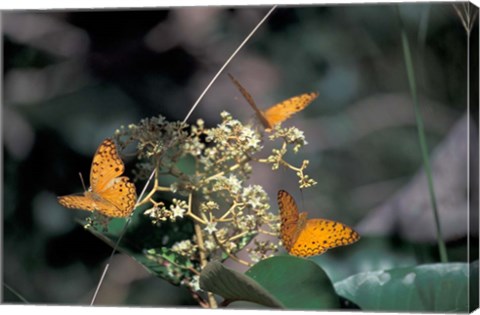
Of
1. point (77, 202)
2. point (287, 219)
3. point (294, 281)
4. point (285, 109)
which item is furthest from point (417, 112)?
point (77, 202)

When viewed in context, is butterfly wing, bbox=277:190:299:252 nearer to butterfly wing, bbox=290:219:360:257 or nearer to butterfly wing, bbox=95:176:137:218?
butterfly wing, bbox=290:219:360:257

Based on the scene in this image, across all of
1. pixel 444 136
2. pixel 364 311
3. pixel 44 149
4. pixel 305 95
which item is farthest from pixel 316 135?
pixel 44 149

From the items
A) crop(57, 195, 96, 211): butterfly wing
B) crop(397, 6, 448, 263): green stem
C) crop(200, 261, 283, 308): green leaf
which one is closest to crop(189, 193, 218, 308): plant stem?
crop(200, 261, 283, 308): green leaf

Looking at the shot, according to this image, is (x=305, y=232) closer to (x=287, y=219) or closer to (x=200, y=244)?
(x=287, y=219)

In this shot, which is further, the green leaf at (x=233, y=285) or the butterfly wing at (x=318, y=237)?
the butterfly wing at (x=318, y=237)

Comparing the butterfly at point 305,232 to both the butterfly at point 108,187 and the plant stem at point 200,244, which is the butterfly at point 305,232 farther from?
the butterfly at point 108,187

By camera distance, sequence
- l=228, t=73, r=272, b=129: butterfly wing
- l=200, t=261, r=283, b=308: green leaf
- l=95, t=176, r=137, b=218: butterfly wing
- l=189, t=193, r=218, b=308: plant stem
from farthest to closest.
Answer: l=228, t=73, r=272, b=129: butterfly wing < l=95, t=176, r=137, b=218: butterfly wing < l=189, t=193, r=218, b=308: plant stem < l=200, t=261, r=283, b=308: green leaf

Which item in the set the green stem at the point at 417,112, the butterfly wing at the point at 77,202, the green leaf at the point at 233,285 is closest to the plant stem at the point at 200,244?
the green leaf at the point at 233,285
